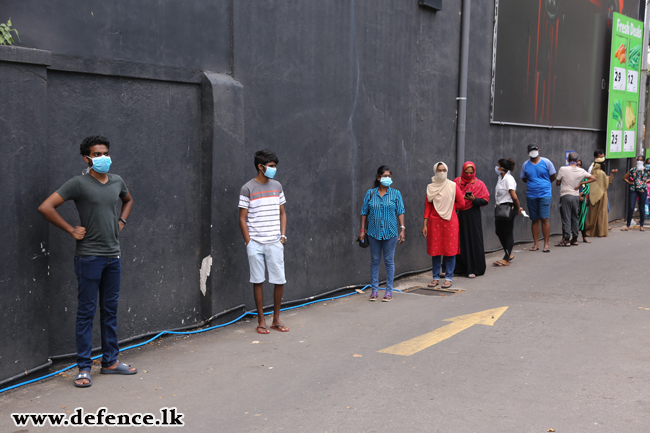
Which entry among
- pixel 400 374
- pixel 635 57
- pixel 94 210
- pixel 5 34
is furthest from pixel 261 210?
pixel 635 57

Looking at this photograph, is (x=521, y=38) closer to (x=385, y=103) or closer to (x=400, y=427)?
(x=385, y=103)

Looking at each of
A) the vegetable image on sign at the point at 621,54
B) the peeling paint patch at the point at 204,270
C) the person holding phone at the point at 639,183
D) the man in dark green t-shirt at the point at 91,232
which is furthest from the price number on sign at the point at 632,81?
the man in dark green t-shirt at the point at 91,232

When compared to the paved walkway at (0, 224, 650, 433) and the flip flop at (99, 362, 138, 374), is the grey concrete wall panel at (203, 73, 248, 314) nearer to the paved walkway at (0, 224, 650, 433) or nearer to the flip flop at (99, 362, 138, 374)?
the paved walkway at (0, 224, 650, 433)

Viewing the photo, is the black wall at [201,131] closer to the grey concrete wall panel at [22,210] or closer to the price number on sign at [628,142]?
the grey concrete wall panel at [22,210]

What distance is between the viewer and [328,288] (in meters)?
8.65

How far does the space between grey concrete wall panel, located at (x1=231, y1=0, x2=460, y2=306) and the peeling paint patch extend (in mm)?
499

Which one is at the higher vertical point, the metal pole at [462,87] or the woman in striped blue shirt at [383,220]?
the metal pole at [462,87]

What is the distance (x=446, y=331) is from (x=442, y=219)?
268 centimetres

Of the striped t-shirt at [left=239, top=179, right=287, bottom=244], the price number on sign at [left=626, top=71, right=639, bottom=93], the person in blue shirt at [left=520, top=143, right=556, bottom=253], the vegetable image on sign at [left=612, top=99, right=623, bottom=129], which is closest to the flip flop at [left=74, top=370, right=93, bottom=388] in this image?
the striped t-shirt at [left=239, top=179, right=287, bottom=244]

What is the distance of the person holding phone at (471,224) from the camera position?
9797 millimetres

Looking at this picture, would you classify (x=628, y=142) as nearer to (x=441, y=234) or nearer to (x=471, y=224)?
(x=471, y=224)

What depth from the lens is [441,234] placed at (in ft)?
29.9

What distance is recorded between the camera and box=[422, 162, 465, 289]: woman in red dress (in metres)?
9.00

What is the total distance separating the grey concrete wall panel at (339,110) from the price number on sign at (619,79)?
7.97 meters
